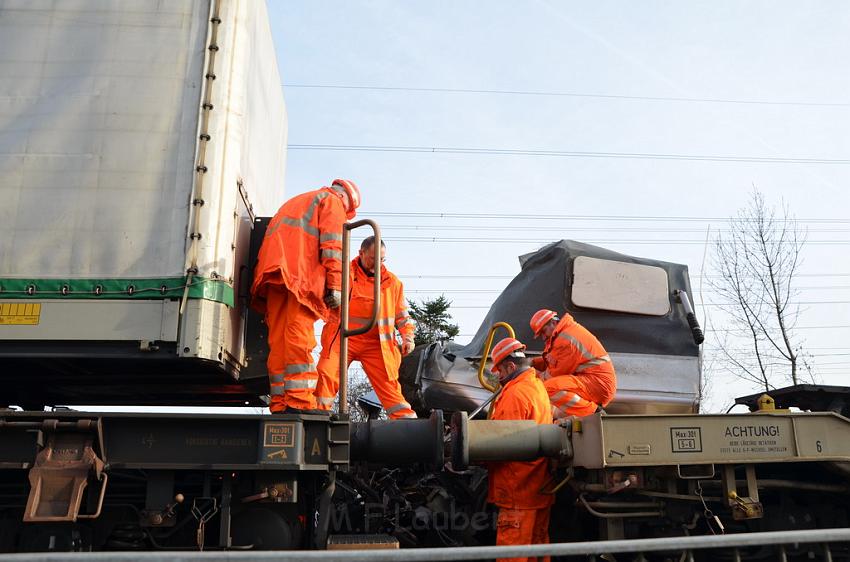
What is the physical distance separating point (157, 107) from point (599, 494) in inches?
158

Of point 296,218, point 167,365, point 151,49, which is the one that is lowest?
point 167,365

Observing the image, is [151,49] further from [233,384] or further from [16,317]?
[233,384]

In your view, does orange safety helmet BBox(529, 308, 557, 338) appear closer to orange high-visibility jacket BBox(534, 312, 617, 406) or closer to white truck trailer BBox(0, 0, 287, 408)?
orange high-visibility jacket BBox(534, 312, 617, 406)

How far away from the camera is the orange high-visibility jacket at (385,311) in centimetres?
636

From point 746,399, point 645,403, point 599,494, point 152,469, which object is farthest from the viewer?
point 645,403

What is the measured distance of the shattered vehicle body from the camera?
770 cm

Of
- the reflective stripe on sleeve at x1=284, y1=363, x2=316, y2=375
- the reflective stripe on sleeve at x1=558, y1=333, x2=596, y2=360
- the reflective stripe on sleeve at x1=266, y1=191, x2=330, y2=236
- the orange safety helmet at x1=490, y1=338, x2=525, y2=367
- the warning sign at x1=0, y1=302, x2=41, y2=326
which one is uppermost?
the reflective stripe on sleeve at x1=266, y1=191, x2=330, y2=236

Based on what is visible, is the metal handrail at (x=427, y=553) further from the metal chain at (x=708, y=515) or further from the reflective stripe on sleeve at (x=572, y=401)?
the reflective stripe on sleeve at (x=572, y=401)

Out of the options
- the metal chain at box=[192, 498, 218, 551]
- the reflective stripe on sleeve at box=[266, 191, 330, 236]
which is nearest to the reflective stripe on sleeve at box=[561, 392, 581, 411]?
the reflective stripe on sleeve at box=[266, 191, 330, 236]

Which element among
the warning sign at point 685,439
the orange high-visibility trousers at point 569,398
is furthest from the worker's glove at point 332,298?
the warning sign at point 685,439

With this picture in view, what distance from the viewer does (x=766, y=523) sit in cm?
→ 556

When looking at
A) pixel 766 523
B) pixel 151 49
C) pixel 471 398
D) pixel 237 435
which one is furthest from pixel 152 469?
pixel 766 523

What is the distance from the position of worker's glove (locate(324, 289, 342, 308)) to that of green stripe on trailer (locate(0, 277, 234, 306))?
38.7 inches

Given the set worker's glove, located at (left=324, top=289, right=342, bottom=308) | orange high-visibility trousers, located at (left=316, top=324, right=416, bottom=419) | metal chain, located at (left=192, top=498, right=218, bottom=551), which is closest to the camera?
metal chain, located at (left=192, top=498, right=218, bottom=551)
